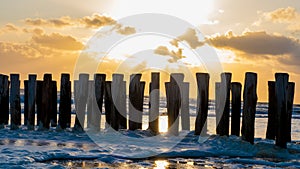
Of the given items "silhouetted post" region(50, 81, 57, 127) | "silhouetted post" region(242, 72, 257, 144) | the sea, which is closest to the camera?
the sea

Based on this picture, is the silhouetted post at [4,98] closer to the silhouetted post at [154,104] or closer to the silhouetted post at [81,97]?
the silhouetted post at [81,97]

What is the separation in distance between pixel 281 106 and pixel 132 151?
3.27 meters

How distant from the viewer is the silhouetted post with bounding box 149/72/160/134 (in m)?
11.4

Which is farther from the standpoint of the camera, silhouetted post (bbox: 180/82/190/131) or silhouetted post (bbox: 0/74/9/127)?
silhouetted post (bbox: 0/74/9/127)

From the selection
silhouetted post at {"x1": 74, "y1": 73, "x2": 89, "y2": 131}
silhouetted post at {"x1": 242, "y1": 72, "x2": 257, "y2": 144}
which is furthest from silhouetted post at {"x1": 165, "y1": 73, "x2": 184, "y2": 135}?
silhouetted post at {"x1": 74, "y1": 73, "x2": 89, "y2": 131}

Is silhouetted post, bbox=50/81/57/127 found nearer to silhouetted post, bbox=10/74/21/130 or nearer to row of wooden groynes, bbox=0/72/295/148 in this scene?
row of wooden groynes, bbox=0/72/295/148

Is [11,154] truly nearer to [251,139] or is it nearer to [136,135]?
[136,135]

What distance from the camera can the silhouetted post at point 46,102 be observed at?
37.8ft

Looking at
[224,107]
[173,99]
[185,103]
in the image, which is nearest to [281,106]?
[224,107]

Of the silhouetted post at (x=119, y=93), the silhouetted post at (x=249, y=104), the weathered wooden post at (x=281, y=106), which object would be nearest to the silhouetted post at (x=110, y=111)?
the silhouetted post at (x=119, y=93)

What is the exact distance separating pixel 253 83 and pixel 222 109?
4.33ft

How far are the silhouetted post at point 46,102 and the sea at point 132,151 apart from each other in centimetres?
25

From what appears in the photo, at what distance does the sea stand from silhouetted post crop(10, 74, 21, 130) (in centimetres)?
35

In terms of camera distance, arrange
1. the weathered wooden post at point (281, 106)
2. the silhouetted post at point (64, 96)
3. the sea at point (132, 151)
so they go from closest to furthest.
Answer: the sea at point (132, 151), the weathered wooden post at point (281, 106), the silhouetted post at point (64, 96)
